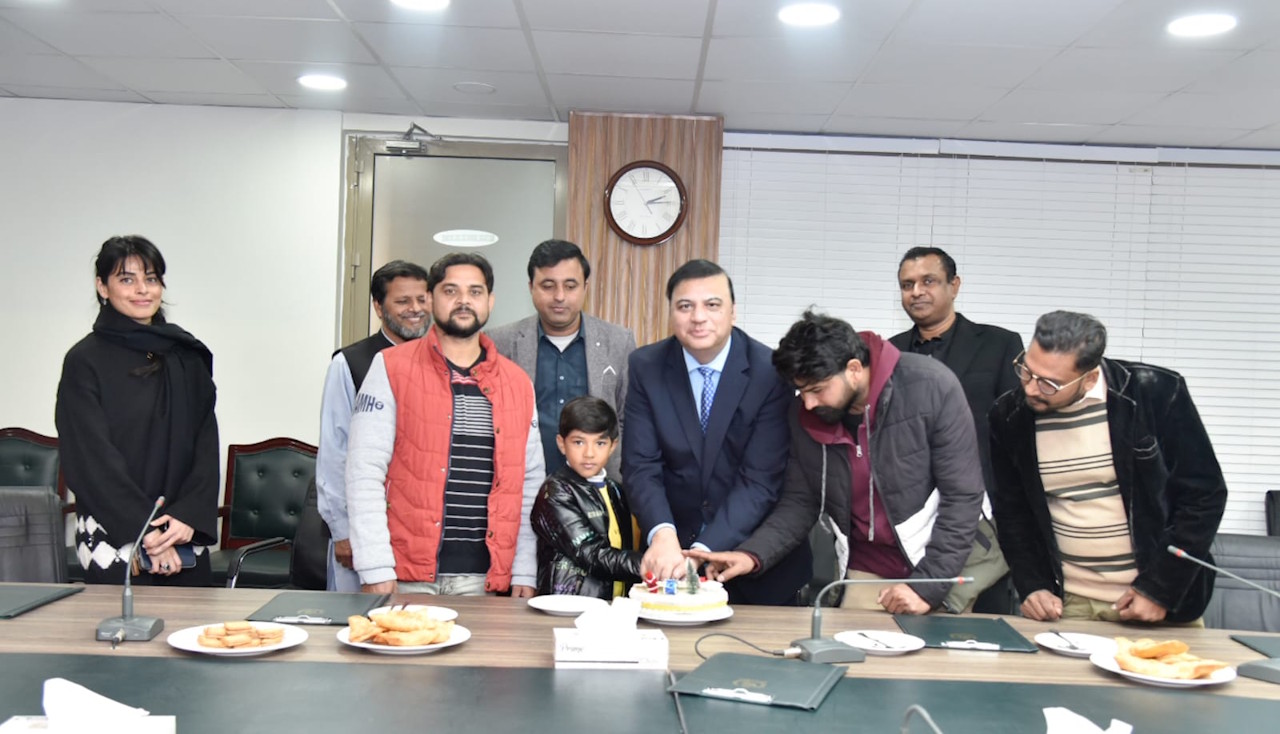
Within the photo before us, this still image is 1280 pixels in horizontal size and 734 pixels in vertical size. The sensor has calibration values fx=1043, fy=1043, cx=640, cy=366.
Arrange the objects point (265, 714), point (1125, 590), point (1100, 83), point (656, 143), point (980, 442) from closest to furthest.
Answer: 1. point (265, 714)
2. point (1125, 590)
3. point (980, 442)
4. point (1100, 83)
5. point (656, 143)

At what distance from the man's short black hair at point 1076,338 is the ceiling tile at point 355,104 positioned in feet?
12.6

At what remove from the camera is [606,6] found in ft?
12.8

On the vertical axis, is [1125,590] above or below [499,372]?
A: below

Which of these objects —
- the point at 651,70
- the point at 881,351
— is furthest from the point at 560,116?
the point at 881,351

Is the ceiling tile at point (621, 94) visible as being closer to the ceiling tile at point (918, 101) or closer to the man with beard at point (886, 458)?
the ceiling tile at point (918, 101)

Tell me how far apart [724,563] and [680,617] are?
1.36ft

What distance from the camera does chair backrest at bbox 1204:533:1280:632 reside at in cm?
312

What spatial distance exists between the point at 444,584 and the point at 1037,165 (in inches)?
172

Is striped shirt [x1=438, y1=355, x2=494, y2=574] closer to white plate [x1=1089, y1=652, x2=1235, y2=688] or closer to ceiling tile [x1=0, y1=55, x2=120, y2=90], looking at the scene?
white plate [x1=1089, y1=652, x2=1235, y2=688]

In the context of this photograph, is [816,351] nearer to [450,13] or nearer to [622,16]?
[622,16]

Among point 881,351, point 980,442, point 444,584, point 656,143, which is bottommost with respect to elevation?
point 444,584

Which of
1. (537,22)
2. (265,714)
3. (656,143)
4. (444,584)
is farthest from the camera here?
(656,143)

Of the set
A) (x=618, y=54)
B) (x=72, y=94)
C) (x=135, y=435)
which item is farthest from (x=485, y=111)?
(x=135, y=435)

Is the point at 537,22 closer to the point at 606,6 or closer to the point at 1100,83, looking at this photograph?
the point at 606,6
